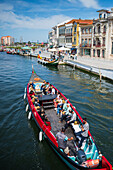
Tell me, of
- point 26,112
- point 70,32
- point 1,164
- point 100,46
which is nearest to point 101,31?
point 100,46

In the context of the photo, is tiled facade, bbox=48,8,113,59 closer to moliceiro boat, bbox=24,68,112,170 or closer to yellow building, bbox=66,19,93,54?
yellow building, bbox=66,19,93,54

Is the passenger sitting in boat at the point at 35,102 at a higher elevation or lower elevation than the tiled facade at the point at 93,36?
lower

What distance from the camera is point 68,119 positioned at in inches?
421

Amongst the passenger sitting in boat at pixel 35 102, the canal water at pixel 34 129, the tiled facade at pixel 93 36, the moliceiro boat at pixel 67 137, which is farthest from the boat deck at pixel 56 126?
the tiled facade at pixel 93 36

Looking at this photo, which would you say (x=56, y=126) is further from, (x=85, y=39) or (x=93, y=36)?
(x=85, y=39)

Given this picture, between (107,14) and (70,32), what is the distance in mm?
19618

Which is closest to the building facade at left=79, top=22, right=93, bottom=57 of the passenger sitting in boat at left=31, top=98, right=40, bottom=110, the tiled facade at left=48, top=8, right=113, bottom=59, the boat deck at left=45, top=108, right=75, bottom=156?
the tiled facade at left=48, top=8, right=113, bottom=59

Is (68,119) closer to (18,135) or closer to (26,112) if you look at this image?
(18,135)

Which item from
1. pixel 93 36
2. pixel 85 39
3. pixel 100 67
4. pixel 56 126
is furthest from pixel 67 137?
pixel 85 39

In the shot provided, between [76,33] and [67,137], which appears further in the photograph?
[76,33]

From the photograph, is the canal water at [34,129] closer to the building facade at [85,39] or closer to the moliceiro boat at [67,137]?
the moliceiro boat at [67,137]

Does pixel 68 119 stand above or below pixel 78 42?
below

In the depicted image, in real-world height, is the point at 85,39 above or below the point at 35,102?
above

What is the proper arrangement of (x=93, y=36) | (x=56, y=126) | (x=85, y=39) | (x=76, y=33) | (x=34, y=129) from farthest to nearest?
(x=76, y=33), (x=85, y=39), (x=93, y=36), (x=34, y=129), (x=56, y=126)
